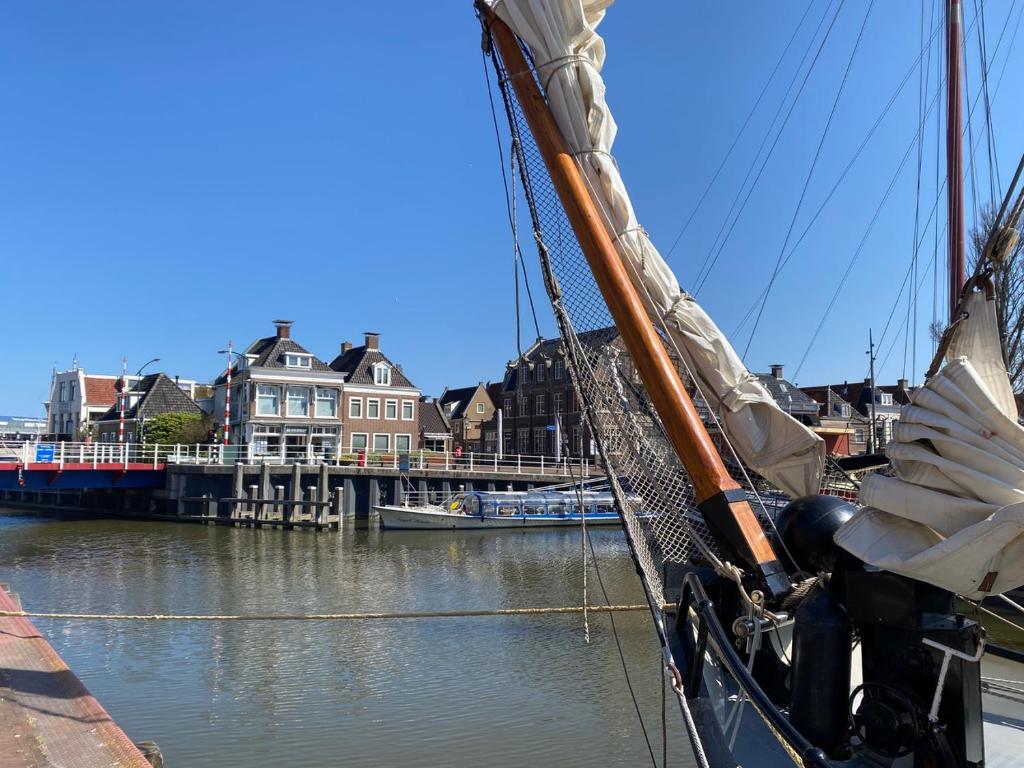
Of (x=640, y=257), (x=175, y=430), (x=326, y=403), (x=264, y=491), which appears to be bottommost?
(x=264, y=491)

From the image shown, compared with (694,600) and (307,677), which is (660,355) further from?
(307,677)

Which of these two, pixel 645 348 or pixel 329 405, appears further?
pixel 329 405

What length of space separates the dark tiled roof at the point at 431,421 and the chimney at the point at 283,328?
1306 cm

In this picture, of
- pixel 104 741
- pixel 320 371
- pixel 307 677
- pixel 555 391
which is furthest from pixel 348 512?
pixel 104 741

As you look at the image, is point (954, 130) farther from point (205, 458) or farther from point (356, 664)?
point (205, 458)

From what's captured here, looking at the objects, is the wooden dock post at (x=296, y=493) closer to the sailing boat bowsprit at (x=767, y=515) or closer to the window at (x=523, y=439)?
the window at (x=523, y=439)

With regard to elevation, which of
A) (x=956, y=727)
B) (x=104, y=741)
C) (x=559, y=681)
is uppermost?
(x=956, y=727)

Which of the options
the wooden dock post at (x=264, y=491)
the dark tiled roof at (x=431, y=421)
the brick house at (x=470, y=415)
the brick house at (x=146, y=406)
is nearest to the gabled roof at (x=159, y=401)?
the brick house at (x=146, y=406)

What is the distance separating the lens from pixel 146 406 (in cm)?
5031

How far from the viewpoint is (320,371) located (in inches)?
1839

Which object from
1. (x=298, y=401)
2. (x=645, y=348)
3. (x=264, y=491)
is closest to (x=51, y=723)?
(x=645, y=348)

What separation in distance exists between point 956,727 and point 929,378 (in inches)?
65.6

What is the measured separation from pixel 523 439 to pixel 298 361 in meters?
19.4

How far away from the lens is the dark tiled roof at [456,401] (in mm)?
69500
